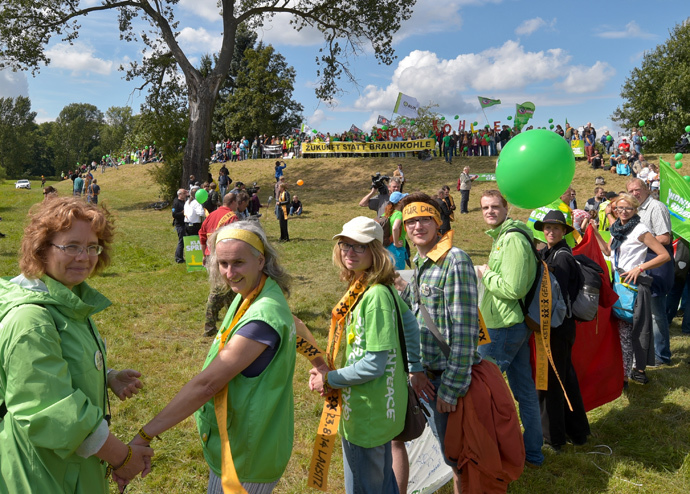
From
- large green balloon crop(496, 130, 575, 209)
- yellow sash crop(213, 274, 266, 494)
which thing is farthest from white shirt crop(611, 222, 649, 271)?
yellow sash crop(213, 274, 266, 494)

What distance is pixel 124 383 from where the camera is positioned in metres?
2.17

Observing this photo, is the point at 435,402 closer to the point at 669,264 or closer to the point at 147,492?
the point at 147,492

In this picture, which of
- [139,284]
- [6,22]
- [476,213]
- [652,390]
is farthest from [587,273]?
[6,22]

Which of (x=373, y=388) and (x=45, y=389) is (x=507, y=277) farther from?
(x=45, y=389)

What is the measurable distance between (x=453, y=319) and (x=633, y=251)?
331 cm

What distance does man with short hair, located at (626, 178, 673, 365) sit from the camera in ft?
16.6

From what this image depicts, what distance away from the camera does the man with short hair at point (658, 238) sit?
5.07 metres

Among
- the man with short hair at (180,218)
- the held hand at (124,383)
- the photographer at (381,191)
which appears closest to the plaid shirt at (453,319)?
the held hand at (124,383)

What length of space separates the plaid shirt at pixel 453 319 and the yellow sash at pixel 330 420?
51cm

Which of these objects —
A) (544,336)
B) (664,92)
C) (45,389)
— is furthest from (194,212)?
(664,92)

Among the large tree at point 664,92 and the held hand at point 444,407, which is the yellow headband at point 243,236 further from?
the large tree at point 664,92

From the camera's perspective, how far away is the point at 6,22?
18.7 meters

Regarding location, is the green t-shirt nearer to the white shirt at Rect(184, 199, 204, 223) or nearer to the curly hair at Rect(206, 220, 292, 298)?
the curly hair at Rect(206, 220, 292, 298)

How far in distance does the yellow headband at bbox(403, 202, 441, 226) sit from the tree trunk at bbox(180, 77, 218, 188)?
64.6 feet
